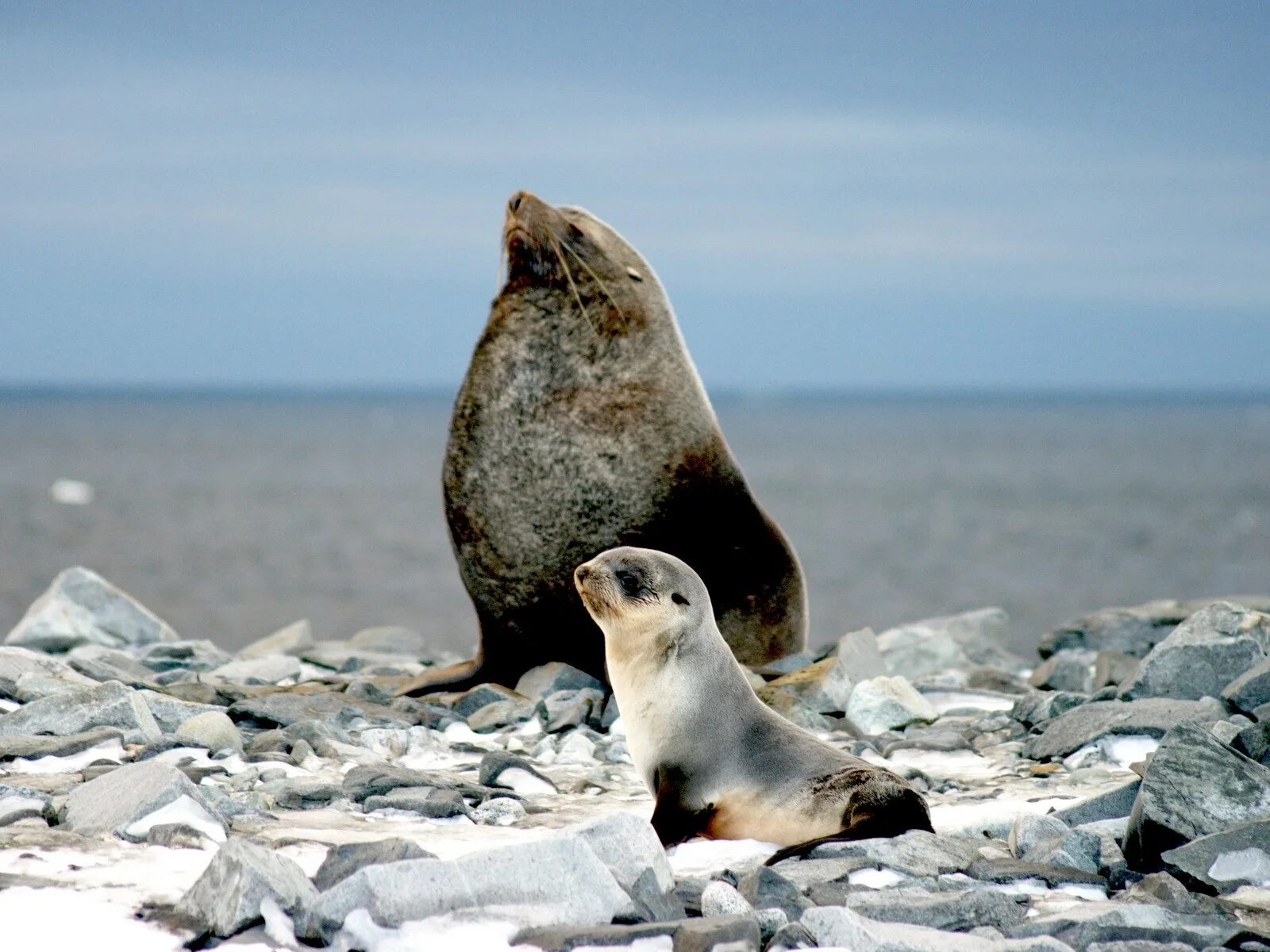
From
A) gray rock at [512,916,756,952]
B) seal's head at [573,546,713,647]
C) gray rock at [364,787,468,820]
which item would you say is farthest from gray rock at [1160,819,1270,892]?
gray rock at [364,787,468,820]

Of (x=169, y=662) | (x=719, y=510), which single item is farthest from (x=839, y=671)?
(x=169, y=662)

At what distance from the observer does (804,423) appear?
158625mm

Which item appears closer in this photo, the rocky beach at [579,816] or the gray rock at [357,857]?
the rocky beach at [579,816]

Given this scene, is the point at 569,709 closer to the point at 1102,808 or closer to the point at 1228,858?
the point at 1102,808

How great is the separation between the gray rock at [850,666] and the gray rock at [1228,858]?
2900 mm

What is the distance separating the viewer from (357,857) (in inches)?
166

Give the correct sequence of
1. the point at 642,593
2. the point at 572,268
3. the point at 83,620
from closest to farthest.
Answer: the point at 642,593, the point at 572,268, the point at 83,620

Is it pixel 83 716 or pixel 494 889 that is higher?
pixel 494 889

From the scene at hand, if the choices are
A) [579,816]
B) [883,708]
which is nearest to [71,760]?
[579,816]

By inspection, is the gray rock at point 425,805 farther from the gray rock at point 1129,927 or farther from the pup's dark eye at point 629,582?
the gray rock at point 1129,927

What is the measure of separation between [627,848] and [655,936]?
48 cm

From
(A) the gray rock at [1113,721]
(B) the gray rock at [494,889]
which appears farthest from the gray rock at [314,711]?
(B) the gray rock at [494,889]

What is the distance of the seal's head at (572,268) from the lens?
8.32 metres

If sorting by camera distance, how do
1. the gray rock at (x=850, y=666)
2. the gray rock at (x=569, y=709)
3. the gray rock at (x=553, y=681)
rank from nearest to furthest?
the gray rock at (x=569, y=709), the gray rock at (x=850, y=666), the gray rock at (x=553, y=681)
